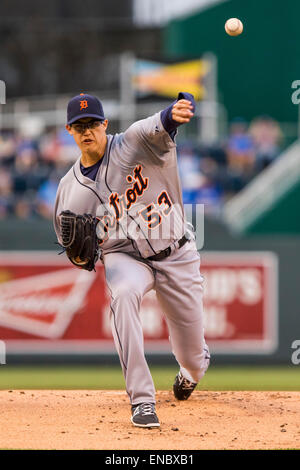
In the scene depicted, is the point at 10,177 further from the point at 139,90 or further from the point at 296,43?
the point at 296,43

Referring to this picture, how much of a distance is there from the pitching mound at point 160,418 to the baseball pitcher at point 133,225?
10.1 inches

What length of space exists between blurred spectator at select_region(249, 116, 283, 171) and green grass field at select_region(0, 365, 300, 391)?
11.1 ft

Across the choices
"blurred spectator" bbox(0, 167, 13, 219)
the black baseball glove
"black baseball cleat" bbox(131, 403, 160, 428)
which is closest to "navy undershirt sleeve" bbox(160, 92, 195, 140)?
the black baseball glove

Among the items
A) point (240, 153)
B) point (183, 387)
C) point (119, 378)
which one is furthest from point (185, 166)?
point (183, 387)

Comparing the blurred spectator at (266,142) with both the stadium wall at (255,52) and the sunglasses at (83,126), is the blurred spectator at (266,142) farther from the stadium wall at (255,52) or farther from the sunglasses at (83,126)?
the sunglasses at (83,126)

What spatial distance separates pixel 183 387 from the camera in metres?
5.54

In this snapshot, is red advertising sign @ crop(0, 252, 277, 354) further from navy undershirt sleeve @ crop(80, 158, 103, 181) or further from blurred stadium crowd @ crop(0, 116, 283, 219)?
navy undershirt sleeve @ crop(80, 158, 103, 181)

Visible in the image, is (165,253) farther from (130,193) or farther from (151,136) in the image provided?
(151,136)

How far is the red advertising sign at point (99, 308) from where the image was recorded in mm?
8781

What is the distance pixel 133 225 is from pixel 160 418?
113 cm

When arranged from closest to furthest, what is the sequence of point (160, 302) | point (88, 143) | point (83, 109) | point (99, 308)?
point (83, 109) < point (88, 143) < point (160, 302) < point (99, 308)

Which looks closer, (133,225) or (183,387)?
(133,225)

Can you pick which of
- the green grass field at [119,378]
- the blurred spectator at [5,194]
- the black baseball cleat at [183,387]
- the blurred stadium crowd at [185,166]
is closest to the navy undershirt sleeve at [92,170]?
the black baseball cleat at [183,387]

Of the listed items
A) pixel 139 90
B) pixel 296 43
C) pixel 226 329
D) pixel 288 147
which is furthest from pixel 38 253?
pixel 296 43
